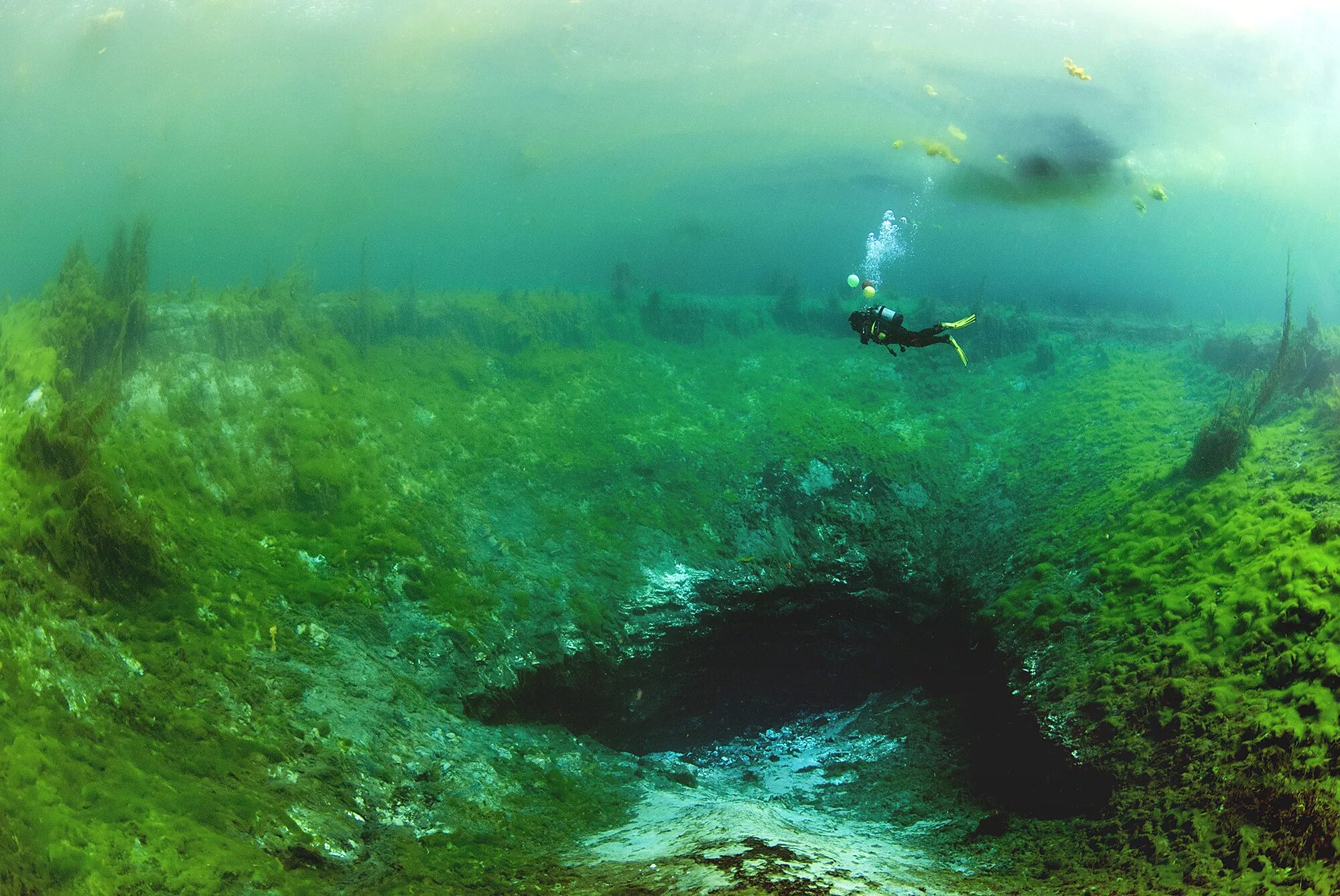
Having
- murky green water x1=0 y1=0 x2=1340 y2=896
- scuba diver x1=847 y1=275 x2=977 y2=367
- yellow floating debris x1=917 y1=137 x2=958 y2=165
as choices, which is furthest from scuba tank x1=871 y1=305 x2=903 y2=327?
yellow floating debris x1=917 y1=137 x2=958 y2=165

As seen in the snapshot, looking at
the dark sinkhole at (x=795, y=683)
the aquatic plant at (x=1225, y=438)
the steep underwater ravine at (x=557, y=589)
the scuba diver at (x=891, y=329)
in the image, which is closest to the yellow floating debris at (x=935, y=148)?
the steep underwater ravine at (x=557, y=589)

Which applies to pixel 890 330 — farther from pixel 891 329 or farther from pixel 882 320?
pixel 882 320

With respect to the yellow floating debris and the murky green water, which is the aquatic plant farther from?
the yellow floating debris

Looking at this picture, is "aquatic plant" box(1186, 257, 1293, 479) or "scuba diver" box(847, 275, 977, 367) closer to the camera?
"scuba diver" box(847, 275, 977, 367)

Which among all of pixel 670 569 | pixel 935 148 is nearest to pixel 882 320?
pixel 670 569

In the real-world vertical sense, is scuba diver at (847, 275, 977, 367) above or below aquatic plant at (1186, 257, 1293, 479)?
above

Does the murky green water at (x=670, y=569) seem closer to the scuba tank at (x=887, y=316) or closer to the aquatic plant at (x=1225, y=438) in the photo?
the aquatic plant at (x=1225, y=438)
